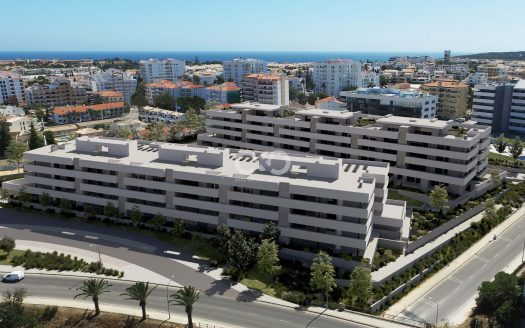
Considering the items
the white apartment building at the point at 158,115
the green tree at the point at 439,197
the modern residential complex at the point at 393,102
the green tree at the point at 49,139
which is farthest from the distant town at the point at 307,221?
the white apartment building at the point at 158,115

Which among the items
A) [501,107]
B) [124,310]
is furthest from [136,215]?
[501,107]

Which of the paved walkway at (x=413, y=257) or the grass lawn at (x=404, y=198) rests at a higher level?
the grass lawn at (x=404, y=198)

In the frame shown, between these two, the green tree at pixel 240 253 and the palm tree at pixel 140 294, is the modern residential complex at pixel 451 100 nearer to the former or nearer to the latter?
the green tree at pixel 240 253

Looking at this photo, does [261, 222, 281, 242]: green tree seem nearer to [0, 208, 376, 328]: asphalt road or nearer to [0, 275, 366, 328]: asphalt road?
[0, 208, 376, 328]: asphalt road

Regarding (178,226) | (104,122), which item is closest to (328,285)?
(178,226)

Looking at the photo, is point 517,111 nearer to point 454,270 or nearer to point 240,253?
point 454,270

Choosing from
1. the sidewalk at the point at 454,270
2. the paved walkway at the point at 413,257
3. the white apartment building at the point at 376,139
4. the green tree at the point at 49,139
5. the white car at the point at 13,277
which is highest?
the white apartment building at the point at 376,139
